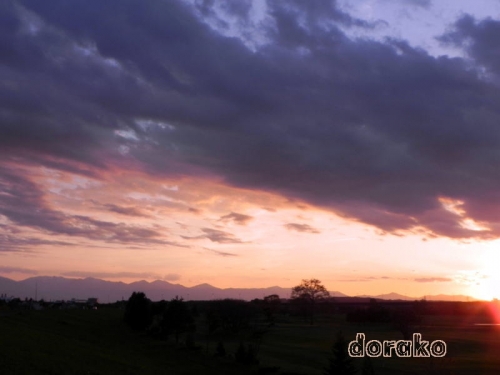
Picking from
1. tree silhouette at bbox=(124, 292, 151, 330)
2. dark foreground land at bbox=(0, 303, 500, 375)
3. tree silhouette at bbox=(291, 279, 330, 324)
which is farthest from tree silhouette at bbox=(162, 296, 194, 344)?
A: tree silhouette at bbox=(291, 279, 330, 324)

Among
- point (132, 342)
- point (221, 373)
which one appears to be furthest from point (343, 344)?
point (132, 342)

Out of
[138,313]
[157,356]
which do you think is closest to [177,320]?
[138,313]

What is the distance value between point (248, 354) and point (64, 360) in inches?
689

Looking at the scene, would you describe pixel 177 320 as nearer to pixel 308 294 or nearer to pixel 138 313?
pixel 138 313

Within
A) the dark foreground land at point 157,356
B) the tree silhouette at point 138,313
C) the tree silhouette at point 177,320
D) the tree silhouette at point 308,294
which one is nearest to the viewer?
A: the dark foreground land at point 157,356

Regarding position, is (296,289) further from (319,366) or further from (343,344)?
(343,344)

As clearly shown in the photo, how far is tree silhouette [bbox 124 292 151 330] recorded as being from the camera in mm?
76050

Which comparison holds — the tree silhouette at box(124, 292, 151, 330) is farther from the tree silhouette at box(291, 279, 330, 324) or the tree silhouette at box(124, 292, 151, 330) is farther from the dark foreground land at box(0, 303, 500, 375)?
the tree silhouette at box(291, 279, 330, 324)

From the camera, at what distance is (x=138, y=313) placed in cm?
7712

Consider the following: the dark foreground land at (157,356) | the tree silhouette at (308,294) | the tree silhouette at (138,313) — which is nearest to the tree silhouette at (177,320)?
the dark foreground land at (157,356)

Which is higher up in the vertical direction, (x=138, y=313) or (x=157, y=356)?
(x=138, y=313)

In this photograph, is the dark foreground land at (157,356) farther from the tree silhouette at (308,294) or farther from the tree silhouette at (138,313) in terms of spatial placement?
the tree silhouette at (308,294)

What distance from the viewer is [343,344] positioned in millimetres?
30453

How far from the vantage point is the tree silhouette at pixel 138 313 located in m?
76.1
